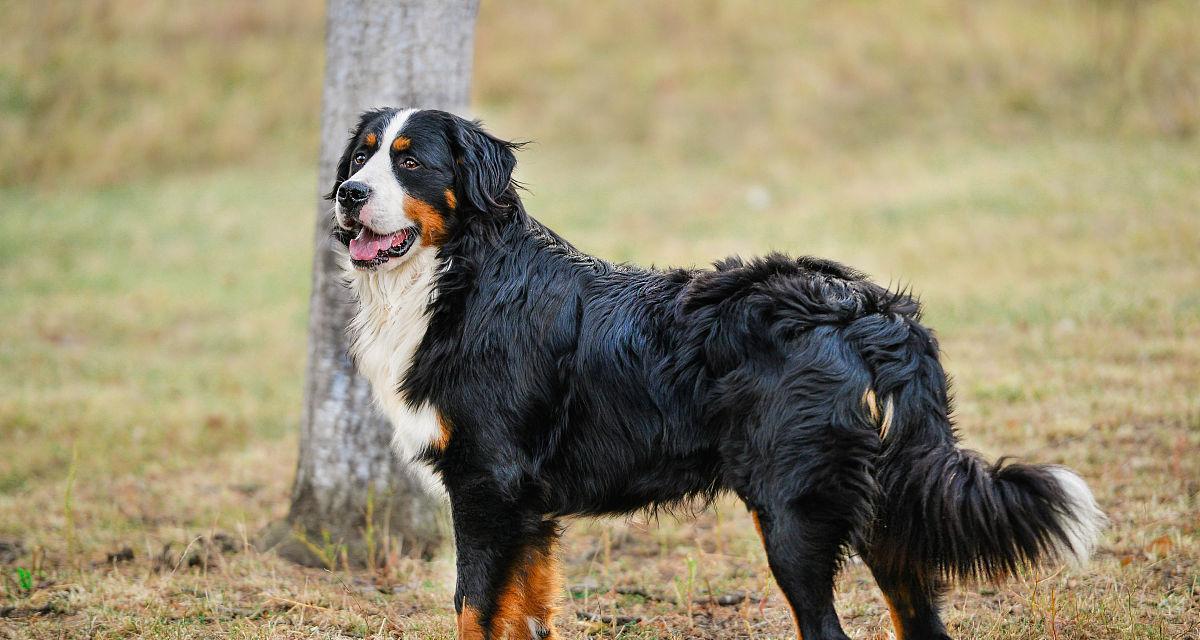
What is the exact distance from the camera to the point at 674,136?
54.6 ft

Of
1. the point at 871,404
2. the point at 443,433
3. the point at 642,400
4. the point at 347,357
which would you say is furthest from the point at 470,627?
the point at 347,357

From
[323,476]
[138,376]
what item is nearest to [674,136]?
[138,376]

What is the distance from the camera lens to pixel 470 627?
3988 mm

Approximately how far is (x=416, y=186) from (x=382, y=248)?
0.91ft

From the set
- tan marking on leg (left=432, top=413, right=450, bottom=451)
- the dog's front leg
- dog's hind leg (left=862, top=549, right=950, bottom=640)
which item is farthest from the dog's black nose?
dog's hind leg (left=862, top=549, right=950, bottom=640)

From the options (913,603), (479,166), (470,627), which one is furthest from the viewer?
(479,166)

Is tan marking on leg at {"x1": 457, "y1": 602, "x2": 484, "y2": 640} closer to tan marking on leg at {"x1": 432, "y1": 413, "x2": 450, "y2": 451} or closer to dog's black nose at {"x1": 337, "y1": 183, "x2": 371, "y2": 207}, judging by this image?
tan marking on leg at {"x1": 432, "y1": 413, "x2": 450, "y2": 451}

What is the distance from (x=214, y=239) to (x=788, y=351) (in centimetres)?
1245

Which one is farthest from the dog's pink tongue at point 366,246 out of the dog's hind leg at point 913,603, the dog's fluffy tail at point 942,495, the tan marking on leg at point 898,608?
the tan marking on leg at point 898,608

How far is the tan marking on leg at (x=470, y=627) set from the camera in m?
3.98

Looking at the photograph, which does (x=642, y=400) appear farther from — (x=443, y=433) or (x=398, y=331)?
(x=398, y=331)

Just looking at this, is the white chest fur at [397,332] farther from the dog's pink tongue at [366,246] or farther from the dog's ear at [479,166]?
the dog's ear at [479,166]

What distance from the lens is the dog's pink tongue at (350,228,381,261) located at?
4.20 m

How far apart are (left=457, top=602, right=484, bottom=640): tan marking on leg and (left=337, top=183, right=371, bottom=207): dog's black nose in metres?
1.58
